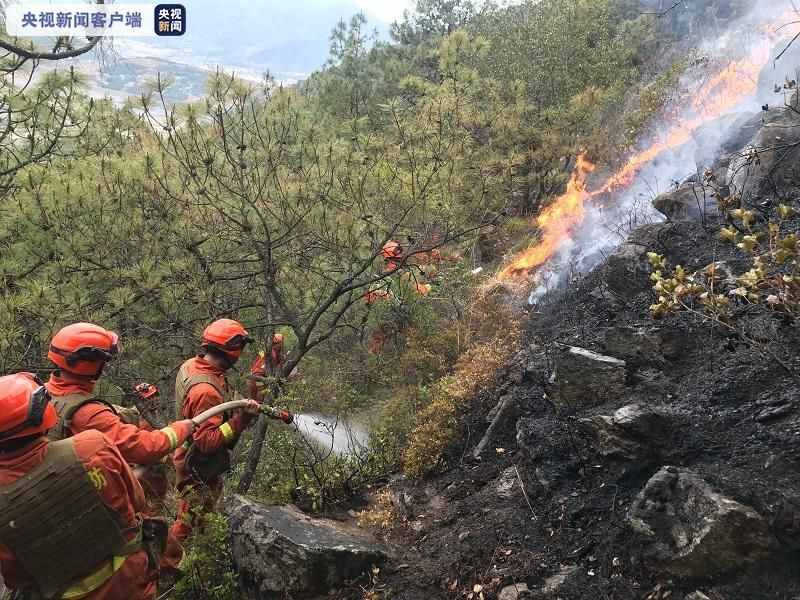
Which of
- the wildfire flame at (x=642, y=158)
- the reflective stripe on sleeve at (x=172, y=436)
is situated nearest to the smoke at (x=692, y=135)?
→ the wildfire flame at (x=642, y=158)

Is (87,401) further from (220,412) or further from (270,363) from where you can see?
(270,363)

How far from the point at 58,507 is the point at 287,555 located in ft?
4.96

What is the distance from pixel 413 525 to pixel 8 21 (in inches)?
204

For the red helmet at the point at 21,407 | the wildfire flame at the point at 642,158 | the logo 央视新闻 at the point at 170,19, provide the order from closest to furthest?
the red helmet at the point at 21,407 < the logo 央视新闻 at the point at 170,19 < the wildfire flame at the point at 642,158

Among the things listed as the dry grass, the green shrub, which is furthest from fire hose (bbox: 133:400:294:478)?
the dry grass

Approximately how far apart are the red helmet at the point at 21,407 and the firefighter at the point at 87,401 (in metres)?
0.67

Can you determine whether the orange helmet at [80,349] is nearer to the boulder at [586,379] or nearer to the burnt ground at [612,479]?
the burnt ground at [612,479]

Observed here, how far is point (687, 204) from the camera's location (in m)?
7.23

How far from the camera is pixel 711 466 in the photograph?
3.24m

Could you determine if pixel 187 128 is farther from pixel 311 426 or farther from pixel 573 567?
pixel 573 567

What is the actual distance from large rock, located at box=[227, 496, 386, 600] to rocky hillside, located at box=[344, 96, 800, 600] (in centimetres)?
27

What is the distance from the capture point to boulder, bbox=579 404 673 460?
3.55 m

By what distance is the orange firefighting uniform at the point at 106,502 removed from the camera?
2.58m

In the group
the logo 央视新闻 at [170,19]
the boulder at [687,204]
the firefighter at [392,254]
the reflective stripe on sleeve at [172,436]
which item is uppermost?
the logo 央视新闻 at [170,19]
